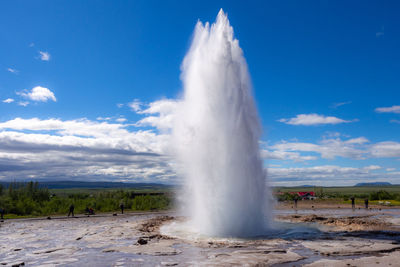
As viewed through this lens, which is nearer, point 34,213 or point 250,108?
point 250,108

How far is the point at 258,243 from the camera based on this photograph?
14.6 metres

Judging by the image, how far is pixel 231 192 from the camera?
17828mm

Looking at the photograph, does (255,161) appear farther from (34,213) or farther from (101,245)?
(34,213)

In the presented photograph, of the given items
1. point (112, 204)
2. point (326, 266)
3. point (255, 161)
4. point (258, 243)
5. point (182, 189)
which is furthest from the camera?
point (112, 204)

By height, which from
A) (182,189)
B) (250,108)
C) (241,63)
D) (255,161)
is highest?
(241,63)

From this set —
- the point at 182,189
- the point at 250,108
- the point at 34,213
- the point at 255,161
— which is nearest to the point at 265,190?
the point at 255,161

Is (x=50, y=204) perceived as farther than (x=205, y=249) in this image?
Yes

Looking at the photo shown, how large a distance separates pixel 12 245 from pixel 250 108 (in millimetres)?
15109

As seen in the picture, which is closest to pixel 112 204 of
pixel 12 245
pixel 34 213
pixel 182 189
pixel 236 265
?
pixel 34 213

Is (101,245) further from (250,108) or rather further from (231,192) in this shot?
(250,108)

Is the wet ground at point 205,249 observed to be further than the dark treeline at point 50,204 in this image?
No

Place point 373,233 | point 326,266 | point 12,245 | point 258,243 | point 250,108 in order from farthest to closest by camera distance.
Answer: point 250,108
point 373,233
point 12,245
point 258,243
point 326,266

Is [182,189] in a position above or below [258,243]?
above

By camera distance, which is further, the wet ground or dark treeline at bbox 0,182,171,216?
dark treeline at bbox 0,182,171,216
